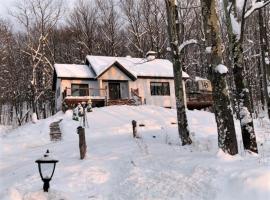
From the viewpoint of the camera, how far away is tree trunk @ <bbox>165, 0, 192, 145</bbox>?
1376cm

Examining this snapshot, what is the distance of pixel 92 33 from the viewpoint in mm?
46219

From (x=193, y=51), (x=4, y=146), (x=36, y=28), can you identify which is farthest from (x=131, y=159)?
(x=193, y=51)

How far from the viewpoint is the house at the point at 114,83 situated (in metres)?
33.1

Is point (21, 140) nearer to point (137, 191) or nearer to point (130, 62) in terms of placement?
point (137, 191)

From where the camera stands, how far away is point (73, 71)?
3425 cm

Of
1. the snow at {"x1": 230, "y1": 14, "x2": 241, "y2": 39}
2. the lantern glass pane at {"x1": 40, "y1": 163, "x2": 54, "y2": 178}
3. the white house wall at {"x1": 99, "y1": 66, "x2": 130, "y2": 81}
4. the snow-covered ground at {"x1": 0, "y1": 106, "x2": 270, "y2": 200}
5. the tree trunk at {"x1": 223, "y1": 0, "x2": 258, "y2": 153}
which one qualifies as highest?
the white house wall at {"x1": 99, "y1": 66, "x2": 130, "y2": 81}

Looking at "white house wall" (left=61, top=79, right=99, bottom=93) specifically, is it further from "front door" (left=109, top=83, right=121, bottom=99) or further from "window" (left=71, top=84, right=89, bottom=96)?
"front door" (left=109, top=83, right=121, bottom=99)

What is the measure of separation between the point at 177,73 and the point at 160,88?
22.5 metres

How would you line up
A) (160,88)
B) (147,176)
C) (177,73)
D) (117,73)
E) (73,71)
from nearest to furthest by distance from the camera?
(147,176) < (177,73) < (73,71) < (117,73) < (160,88)

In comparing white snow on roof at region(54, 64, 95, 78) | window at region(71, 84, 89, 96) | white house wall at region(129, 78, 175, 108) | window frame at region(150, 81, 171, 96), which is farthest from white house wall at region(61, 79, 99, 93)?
window frame at region(150, 81, 171, 96)

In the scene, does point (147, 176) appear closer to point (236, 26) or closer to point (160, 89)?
point (236, 26)

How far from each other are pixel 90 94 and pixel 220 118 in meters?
25.5

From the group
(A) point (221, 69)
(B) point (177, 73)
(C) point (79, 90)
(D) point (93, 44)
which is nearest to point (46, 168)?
(A) point (221, 69)

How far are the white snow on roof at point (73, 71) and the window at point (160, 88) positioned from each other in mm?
6249
